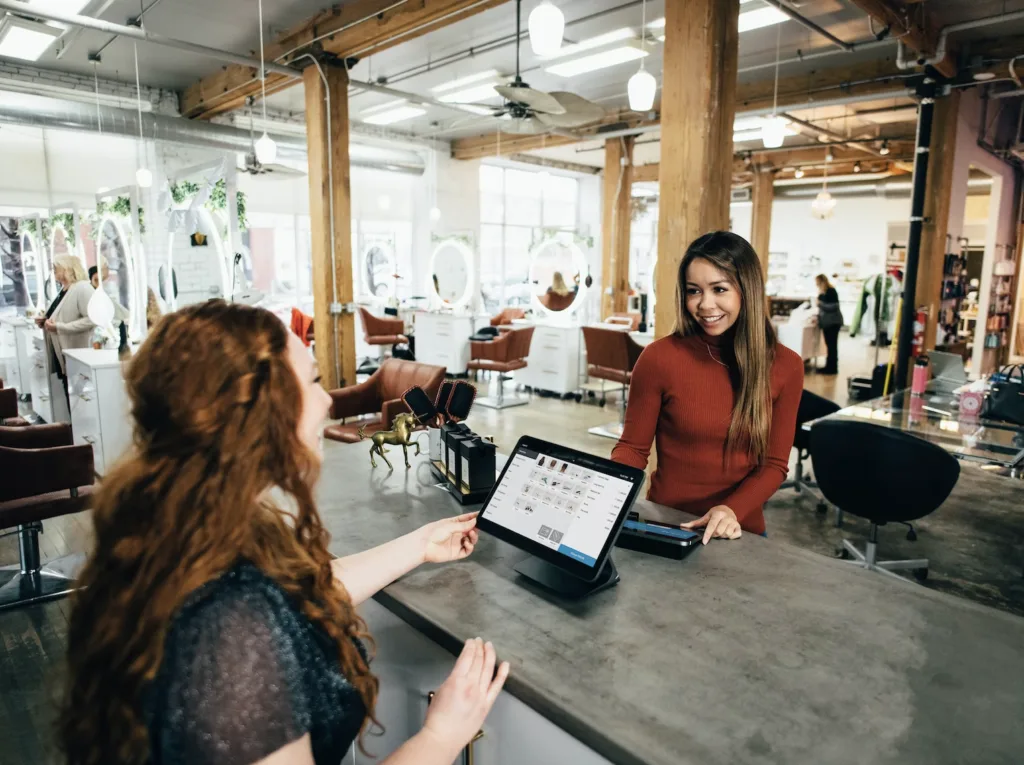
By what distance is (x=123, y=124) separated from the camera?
823cm

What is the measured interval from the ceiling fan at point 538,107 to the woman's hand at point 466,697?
403cm

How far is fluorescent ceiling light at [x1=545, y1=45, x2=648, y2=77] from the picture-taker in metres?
6.85

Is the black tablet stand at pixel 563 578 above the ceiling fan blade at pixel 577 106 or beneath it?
beneath

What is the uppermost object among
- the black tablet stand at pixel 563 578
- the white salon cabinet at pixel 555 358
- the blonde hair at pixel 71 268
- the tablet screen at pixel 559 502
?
the blonde hair at pixel 71 268

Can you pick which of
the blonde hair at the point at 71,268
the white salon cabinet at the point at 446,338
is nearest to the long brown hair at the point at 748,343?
the blonde hair at the point at 71,268

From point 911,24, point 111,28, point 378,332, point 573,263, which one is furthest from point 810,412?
point 378,332

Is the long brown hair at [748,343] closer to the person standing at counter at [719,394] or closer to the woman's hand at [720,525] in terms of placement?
the person standing at counter at [719,394]

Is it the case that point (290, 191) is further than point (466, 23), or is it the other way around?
point (290, 191)

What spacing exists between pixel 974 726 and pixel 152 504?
48.1 inches

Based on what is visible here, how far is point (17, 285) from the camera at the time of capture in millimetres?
9250

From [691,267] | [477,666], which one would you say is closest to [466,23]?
[691,267]

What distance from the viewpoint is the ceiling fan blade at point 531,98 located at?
4484 millimetres

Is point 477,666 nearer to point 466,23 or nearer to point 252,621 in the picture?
point 252,621

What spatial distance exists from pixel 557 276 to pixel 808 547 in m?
5.74
